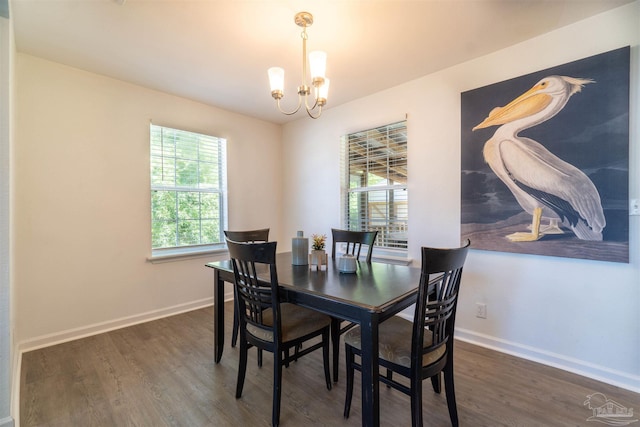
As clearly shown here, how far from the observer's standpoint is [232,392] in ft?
6.02

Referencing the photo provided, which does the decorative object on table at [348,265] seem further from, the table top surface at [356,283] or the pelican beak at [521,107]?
the pelican beak at [521,107]

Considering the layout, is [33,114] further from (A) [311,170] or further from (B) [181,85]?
(A) [311,170]

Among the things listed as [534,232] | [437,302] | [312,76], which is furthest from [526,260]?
[312,76]

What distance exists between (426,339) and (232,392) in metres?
1.30

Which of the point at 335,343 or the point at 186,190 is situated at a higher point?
the point at 186,190

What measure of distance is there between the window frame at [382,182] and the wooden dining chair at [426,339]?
4.77 ft

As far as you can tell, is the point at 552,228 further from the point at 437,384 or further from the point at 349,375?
the point at 349,375

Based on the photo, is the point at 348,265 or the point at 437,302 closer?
the point at 437,302

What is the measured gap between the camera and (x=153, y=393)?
5.99 feet

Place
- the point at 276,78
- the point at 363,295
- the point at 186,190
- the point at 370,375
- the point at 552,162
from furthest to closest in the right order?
1. the point at 186,190
2. the point at 552,162
3. the point at 276,78
4. the point at 363,295
5. the point at 370,375

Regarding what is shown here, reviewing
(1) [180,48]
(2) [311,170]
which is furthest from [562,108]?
(1) [180,48]

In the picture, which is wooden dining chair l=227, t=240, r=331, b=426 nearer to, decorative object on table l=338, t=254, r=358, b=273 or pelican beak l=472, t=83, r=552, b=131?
decorative object on table l=338, t=254, r=358, b=273

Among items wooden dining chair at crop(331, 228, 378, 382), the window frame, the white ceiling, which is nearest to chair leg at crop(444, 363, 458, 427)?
wooden dining chair at crop(331, 228, 378, 382)

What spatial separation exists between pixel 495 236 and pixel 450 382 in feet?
4.47
